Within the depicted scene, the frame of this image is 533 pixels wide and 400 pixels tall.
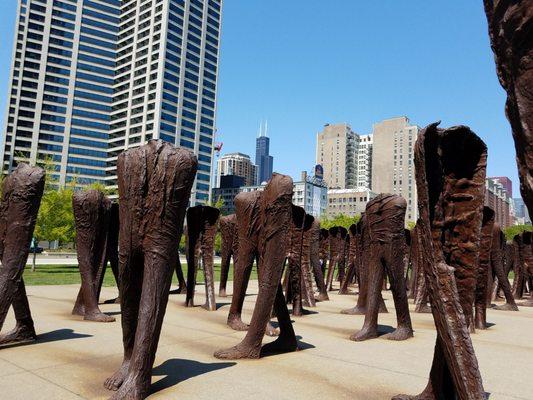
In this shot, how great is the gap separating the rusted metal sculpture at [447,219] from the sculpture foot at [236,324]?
3730mm

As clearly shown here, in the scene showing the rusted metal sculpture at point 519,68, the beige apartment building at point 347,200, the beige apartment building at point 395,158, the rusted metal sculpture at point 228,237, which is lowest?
the rusted metal sculpture at point 228,237

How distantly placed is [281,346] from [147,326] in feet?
7.74

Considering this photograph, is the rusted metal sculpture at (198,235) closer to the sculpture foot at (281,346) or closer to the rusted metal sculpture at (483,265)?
the sculpture foot at (281,346)

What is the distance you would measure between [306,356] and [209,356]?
1.23m

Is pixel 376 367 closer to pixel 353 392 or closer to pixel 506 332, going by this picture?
pixel 353 392

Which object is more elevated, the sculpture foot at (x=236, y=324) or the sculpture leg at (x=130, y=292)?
the sculpture leg at (x=130, y=292)

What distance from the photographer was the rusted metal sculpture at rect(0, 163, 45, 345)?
554 cm

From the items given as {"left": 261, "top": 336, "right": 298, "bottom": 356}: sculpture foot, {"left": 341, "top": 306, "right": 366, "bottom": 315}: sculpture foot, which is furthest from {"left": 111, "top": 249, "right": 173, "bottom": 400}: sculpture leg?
{"left": 341, "top": 306, "right": 366, "bottom": 315}: sculpture foot

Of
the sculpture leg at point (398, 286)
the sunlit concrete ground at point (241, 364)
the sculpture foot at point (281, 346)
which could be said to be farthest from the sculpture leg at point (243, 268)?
the sculpture leg at point (398, 286)

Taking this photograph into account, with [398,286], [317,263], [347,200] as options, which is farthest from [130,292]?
[347,200]

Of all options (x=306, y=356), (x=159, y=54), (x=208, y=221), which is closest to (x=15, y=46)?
(x=159, y=54)

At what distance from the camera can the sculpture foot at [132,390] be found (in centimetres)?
359

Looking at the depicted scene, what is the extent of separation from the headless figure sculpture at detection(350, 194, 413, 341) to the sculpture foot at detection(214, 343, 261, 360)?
2220 mm

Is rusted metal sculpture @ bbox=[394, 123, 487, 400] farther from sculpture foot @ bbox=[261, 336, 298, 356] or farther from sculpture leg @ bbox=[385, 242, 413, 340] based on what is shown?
sculpture leg @ bbox=[385, 242, 413, 340]
